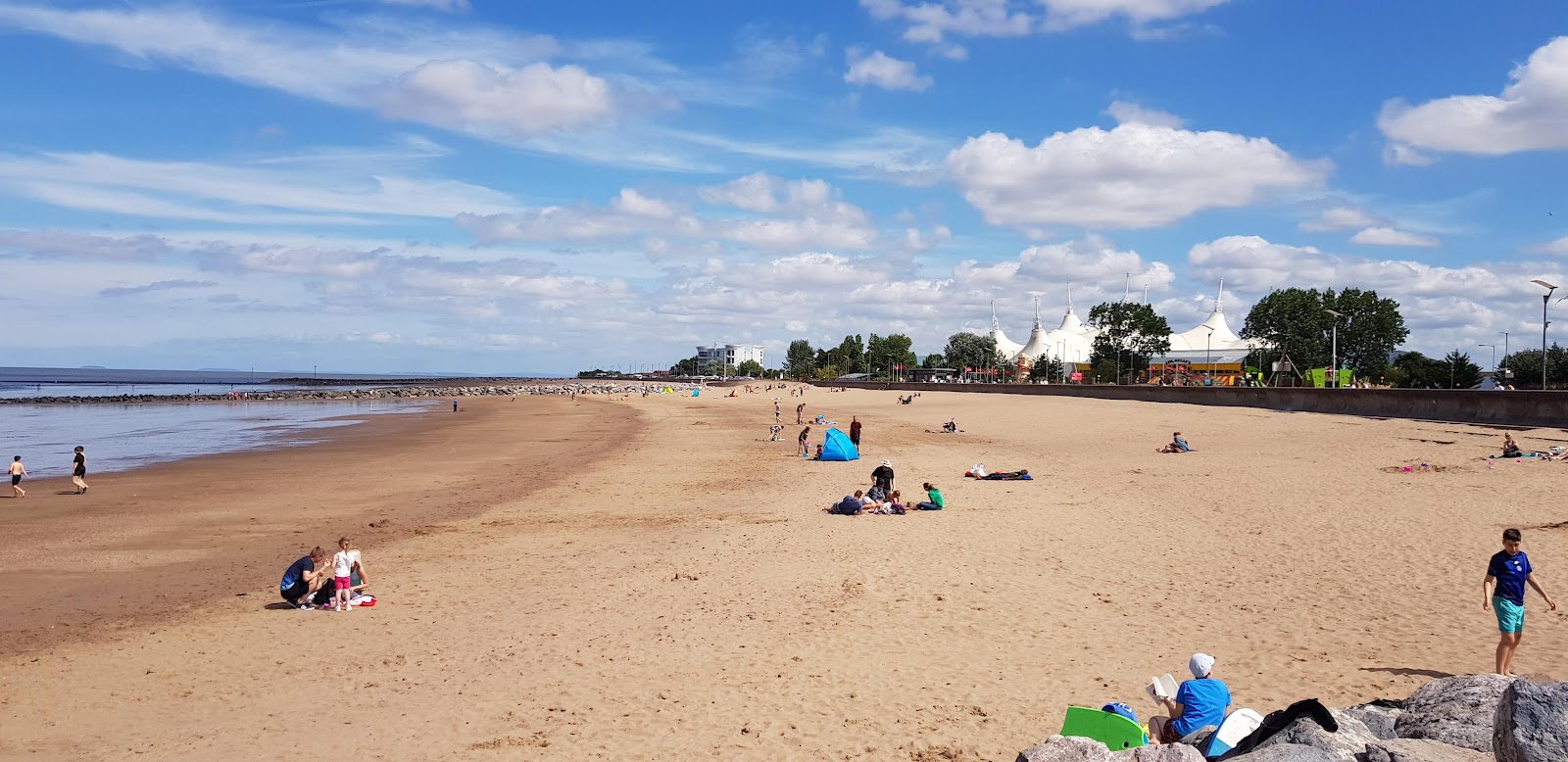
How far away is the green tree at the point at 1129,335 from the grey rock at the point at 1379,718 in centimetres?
11114

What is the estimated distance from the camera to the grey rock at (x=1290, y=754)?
16.9ft

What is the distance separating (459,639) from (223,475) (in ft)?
68.2

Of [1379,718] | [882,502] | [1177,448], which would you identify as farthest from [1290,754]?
[1177,448]

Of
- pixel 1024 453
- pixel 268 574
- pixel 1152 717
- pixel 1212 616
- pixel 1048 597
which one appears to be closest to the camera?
pixel 1152 717

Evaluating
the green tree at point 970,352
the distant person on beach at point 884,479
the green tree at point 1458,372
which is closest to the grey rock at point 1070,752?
the distant person on beach at point 884,479

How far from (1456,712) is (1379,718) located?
56 cm

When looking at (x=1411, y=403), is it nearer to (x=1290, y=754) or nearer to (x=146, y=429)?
(x=1290, y=754)

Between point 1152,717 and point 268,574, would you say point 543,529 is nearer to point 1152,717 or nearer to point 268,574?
point 268,574

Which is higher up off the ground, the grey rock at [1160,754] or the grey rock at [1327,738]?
the grey rock at [1327,738]

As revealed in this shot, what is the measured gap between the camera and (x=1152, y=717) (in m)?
7.30

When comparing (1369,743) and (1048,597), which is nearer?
(1369,743)

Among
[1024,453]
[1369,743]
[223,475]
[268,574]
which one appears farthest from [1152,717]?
[223,475]

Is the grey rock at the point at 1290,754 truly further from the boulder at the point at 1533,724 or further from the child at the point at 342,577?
the child at the point at 342,577

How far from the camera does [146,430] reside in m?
48.7
